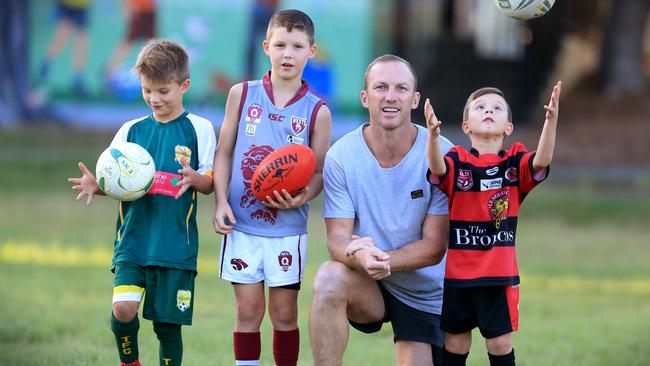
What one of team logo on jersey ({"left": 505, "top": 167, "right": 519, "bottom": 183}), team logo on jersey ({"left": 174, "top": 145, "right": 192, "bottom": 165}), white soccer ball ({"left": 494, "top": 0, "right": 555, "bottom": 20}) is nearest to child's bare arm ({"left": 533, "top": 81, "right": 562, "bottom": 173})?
team logo on jersey ({"left": 505, "top": 167, "right": 519, "bottom": 183})

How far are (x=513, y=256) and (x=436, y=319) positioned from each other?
67cm

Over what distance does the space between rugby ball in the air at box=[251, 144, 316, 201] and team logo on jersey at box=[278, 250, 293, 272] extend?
387 millimetres

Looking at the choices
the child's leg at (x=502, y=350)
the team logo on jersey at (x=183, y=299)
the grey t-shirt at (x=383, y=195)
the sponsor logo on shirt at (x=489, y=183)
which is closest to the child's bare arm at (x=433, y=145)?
the sponsor logo on shirt at (x=489, y=183)

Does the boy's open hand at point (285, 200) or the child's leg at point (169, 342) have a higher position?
the boy's open hand at point (285, 200)

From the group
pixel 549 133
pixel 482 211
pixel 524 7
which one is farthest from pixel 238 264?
pixel 524 7

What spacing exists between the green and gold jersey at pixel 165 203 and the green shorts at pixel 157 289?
0.18ft

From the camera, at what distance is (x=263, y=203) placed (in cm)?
628

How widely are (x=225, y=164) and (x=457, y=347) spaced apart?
1624 mm

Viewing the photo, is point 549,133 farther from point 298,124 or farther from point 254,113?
point 254,113

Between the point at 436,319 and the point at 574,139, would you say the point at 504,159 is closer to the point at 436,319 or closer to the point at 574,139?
the point at 436,319

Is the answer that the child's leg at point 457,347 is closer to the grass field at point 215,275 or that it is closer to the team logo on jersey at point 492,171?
the team logo on jersey at point 492,171

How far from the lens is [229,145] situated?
6.40m

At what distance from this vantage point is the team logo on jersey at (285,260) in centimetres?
632

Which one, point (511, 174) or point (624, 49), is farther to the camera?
point (624, 49)
